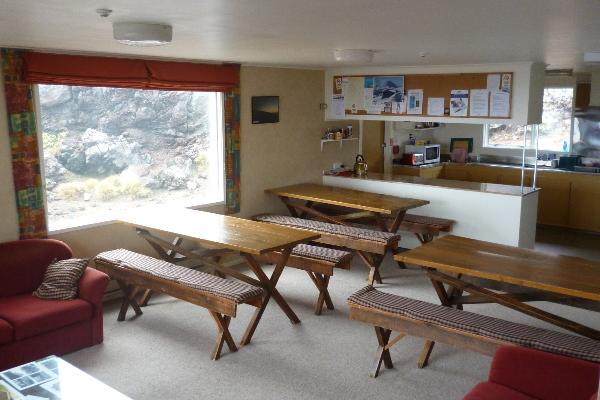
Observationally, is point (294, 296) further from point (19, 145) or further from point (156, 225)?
point (19, 145)

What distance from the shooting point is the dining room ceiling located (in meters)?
2.11

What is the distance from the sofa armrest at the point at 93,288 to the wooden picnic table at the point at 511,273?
2.02 m

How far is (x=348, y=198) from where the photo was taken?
18.9 feet

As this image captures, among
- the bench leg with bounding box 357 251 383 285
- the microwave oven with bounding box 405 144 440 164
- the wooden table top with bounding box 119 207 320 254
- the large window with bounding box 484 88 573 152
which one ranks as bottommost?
the bench leg with bounding box 357 251 383 285

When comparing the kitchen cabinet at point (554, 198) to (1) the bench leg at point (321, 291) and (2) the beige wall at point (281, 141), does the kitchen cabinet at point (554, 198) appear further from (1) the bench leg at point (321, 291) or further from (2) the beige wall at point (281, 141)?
(1) the bench leg at point (321, 291)

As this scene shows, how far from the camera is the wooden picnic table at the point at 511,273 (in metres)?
3.14

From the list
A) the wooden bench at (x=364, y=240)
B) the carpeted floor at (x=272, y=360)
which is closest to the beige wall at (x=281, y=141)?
the wooden bench at (x=364, y=240)

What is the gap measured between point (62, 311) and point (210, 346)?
1.00 metres

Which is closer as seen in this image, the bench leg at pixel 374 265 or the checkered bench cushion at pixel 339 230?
the checkered bench cushion at pixel 339 230

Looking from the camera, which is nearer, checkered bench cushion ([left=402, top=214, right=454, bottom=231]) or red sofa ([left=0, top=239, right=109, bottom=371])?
red sofa ([left=0, top=239, right=109, bottom=371])

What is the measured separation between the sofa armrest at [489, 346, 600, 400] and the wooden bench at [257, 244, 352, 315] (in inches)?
69.3

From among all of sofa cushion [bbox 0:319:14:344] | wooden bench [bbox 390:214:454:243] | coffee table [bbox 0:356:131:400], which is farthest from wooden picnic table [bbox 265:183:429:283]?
sofa cushion [bbox 0:319:14:344]

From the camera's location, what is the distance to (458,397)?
3.19 metres

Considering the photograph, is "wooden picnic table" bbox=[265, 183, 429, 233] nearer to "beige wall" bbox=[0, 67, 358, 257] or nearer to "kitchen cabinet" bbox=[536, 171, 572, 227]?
"beige wall" bbox=[0, 67, 358, 257]
